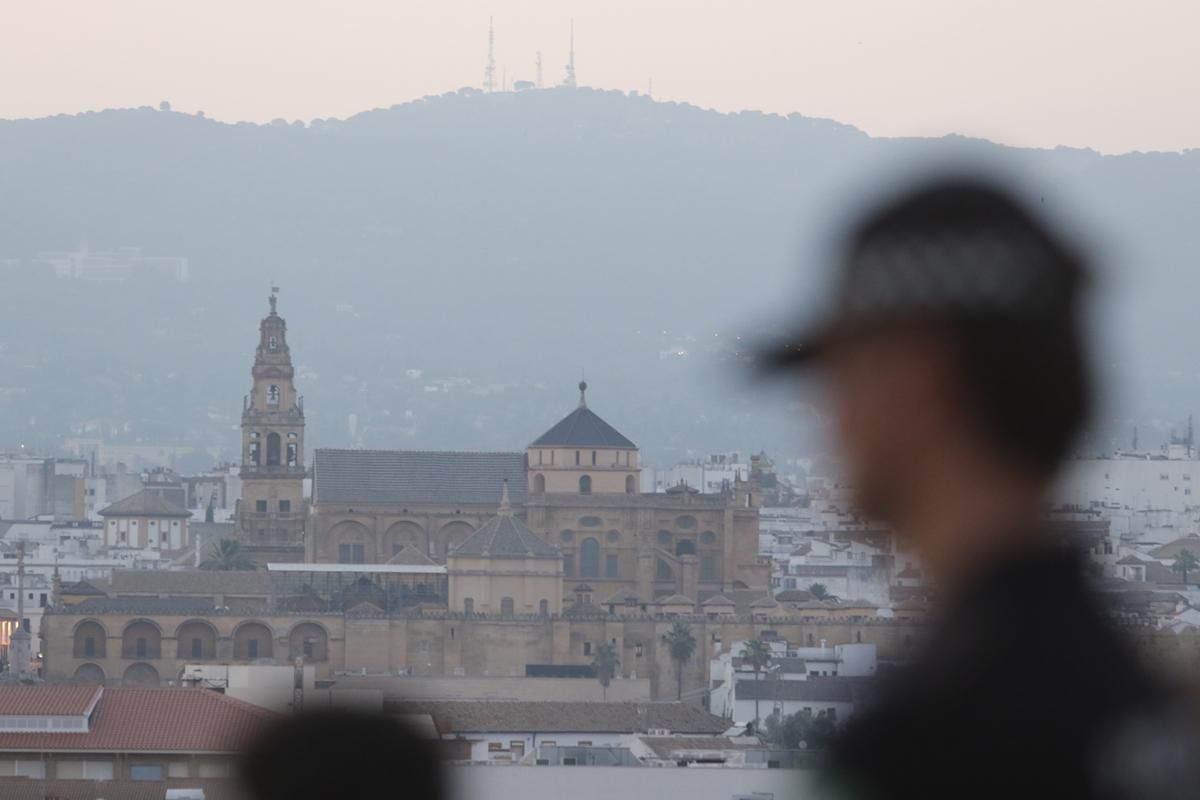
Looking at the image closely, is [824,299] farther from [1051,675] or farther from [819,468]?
[1051,675]

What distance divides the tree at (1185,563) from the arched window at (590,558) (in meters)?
18.6

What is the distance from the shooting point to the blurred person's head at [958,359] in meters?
2.04

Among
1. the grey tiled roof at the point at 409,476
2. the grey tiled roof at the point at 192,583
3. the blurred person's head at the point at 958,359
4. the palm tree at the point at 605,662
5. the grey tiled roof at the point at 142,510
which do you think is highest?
the grey tiled roof at the point at 142,510

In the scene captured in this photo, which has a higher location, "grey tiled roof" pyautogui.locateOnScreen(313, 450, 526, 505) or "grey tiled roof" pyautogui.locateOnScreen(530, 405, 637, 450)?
"grey tiled roof" pyautogui.locateOnScreen(530, 405, 637, 450)

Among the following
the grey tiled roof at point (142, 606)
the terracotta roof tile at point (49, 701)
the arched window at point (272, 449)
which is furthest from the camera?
the arched window at point (272, 449)

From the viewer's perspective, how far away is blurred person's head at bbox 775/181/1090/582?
2.04 metres

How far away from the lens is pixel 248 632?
59219 mm

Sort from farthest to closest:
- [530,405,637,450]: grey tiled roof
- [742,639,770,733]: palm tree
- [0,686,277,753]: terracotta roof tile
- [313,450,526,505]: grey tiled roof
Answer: [313,450,526,505]: grey tiled roof → [530,405,637,450]: grey tiled roof → [742,639,770,733]: palm tree → [0,686,277,753]: terracotta roof tile

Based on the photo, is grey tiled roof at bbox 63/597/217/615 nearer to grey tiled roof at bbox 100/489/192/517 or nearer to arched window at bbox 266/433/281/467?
arched window at bbox 266/433/281/467

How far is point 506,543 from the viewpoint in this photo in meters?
59.1

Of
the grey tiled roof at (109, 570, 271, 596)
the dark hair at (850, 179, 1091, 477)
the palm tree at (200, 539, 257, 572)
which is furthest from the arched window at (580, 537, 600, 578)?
the dark hair at (850, 179, 1091, 477)

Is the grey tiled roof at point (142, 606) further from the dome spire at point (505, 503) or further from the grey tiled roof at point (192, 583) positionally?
the dome spire at point (505, 503)

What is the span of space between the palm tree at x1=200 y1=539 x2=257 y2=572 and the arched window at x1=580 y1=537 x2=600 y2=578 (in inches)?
307

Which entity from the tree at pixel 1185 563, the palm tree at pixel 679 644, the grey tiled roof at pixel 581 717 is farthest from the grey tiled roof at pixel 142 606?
the tree at pixel 1185 563
